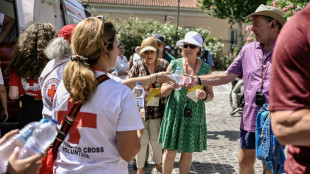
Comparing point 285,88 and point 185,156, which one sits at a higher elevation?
point 285,88

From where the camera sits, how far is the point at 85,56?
2.43 metres

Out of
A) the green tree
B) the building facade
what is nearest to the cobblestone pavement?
the green tree

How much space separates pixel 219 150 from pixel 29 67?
425 centimetres

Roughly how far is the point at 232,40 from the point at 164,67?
40.2 m

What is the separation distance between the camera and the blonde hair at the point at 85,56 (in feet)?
7.70

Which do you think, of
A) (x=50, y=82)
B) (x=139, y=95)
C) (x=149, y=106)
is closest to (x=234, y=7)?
(x=149, y=106)

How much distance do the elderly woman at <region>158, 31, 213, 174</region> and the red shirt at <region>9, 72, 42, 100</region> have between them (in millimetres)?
1610

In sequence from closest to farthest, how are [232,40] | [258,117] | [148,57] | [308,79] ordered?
[308,79] → [258,117] → [148,57] → [232,40]

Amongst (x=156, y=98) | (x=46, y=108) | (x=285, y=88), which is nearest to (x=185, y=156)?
(x=156, y=98)

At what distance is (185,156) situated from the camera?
5207 mm

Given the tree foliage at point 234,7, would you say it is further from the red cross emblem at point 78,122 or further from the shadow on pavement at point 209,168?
the red cross emblem at point 78,122

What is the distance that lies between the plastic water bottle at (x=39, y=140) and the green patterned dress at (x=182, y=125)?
3.19m

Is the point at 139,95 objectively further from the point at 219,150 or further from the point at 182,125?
the point at 219,150

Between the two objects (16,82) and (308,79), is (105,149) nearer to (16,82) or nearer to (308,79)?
(308,79)
